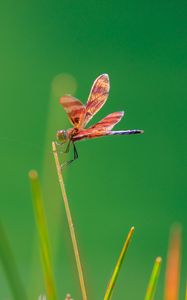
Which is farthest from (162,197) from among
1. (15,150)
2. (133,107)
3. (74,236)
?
(74,236)

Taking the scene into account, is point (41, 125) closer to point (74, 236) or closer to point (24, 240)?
point (24, 240)

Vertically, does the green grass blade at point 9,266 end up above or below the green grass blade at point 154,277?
above

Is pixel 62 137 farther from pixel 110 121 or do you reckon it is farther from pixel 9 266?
pixel 9 266

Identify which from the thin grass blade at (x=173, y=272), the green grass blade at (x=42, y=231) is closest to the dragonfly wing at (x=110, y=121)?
the thin grass blade at (x=173, y=272)

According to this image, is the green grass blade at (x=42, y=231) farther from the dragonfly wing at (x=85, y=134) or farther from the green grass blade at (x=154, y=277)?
the dragonfly wing at (x=85, y=134)

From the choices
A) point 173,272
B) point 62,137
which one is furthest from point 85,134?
point 173,272

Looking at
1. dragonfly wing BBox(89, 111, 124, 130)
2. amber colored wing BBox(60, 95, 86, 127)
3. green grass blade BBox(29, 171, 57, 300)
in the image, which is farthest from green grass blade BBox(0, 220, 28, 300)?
dragonfly wing BBox(89, 111, 124, 130)
